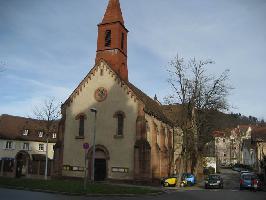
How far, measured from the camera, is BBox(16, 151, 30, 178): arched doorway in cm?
4642

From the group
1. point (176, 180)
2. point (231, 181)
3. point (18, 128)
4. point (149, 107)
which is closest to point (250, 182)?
point (176, 180)

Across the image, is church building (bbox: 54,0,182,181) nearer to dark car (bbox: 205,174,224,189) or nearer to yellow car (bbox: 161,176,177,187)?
yellow car (bbox: 161,176,177,187)

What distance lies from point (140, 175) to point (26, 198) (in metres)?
17.6

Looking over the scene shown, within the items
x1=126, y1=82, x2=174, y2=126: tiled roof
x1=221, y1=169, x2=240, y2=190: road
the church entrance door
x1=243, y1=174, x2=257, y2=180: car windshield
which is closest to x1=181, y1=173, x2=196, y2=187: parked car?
x1=221, y1=169, x2=240, y2=190: road

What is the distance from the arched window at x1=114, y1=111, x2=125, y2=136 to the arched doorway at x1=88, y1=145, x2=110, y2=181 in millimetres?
2495

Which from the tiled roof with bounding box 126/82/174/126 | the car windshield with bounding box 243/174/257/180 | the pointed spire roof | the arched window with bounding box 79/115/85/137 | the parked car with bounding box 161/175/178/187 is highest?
the pointed spire roof

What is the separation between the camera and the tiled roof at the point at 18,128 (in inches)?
2466

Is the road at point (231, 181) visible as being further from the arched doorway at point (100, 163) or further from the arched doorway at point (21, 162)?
the arched doorway at point (21, 162)

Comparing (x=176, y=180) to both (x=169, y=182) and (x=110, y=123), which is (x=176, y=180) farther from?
(x=110, y=123)

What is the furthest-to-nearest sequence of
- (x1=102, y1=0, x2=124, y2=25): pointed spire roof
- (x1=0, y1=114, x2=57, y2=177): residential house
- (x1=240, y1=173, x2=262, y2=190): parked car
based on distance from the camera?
(x1=0, y1=114, x2=57, y2=177): residential house
(x1=102, y1=0, x2=124, y2=25): pointed spire roof
(x1=240, y1=173, x2=262, y2=190): parked car

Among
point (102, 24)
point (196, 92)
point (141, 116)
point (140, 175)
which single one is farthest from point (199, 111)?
point (102, 24)

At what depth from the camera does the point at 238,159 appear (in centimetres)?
12825

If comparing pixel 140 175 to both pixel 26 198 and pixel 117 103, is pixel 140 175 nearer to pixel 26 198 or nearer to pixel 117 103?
pixel 117 103

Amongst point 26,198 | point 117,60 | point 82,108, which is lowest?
point 26,198
